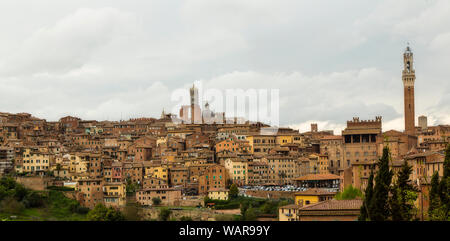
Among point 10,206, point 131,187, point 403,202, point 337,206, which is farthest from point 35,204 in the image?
point 403,202

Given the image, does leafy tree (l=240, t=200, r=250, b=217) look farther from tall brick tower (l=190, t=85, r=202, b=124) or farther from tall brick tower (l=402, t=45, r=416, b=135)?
tall brick tower (l=190, t=85, r=202, b=124)

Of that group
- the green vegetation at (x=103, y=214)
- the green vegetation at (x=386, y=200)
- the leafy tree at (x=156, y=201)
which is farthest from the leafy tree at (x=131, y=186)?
the green vegetation at (x=386, y=200)

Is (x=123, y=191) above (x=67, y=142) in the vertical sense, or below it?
below

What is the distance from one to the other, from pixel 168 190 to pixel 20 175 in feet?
31.2

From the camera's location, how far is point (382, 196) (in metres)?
12.6

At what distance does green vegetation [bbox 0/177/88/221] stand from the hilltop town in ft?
3.01

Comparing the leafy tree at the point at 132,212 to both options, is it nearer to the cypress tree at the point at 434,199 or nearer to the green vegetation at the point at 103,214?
the green vegetation at the point at 103,214

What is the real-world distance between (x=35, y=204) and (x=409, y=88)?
1123 inches

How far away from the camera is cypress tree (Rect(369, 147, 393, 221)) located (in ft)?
40.7

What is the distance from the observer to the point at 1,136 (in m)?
45.3

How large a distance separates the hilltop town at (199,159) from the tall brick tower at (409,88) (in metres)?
0.08

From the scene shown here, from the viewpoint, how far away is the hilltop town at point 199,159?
116ft
